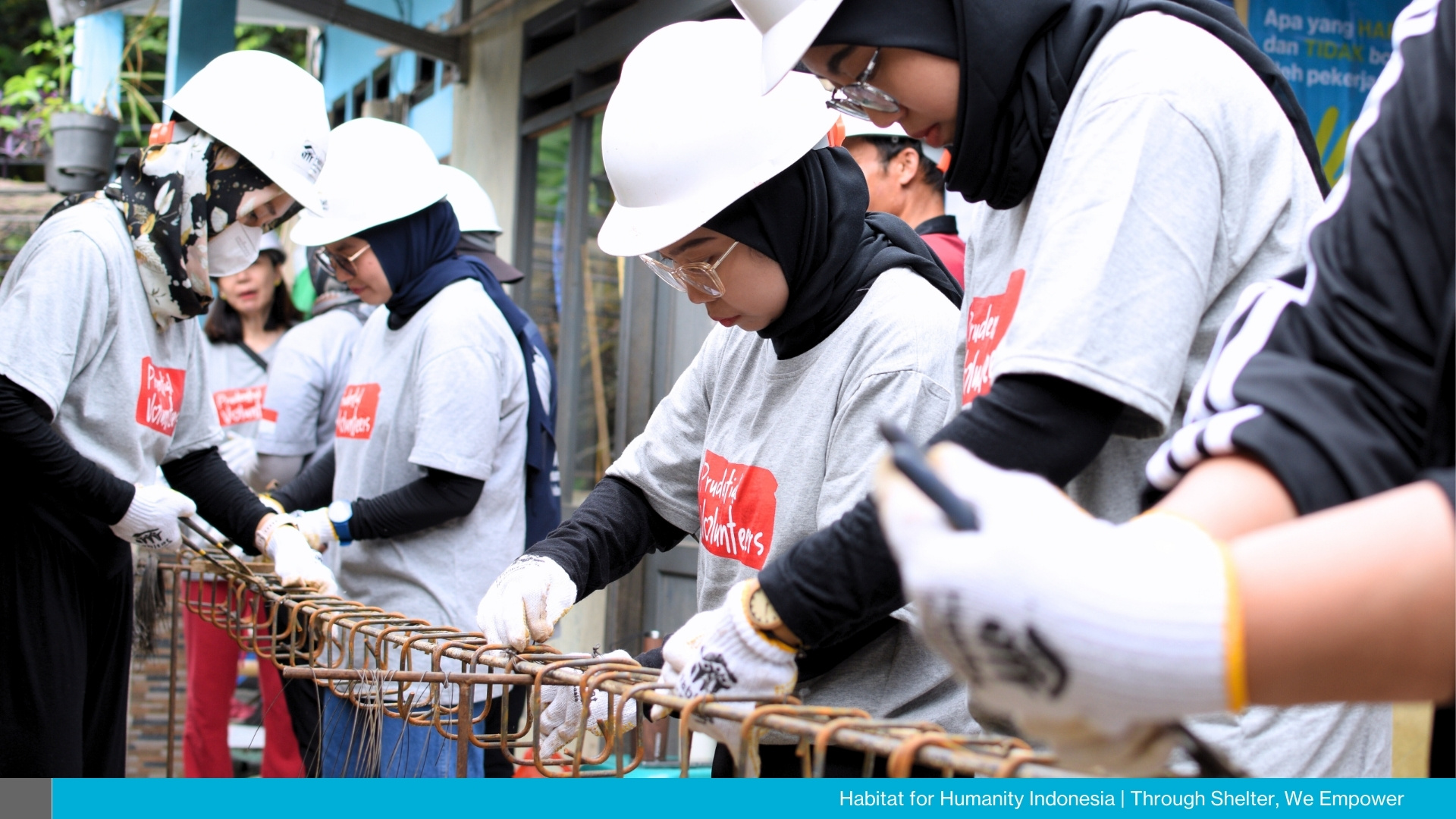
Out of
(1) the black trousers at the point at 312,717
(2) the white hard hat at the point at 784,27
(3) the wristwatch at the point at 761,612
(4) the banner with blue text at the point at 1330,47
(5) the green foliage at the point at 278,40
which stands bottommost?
(1) the black trousers at the point at 312,717

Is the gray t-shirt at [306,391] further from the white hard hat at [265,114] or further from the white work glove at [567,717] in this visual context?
the white work glove at [567,717]

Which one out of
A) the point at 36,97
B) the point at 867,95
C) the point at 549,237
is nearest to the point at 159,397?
the point at 867,95

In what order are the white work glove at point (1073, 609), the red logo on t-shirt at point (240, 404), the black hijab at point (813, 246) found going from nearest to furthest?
the white work glove at point (1073, 609) → the black hijab at point (813, 246) → the red logo on t-shirt at point (240, 404)

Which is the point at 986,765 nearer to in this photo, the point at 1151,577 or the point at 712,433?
the point at 1151,577

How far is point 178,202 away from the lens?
11.3 ft

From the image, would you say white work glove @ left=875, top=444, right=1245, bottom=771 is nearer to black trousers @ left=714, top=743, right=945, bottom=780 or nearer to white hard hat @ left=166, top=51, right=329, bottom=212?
black trousers @ left=714, top=743, right=945, bottom=780

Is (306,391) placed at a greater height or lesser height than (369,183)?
lesser

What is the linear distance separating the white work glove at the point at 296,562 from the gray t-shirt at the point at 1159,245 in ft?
7.94

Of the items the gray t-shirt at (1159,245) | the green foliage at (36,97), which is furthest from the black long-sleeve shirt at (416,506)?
the green foliage at (36,97)

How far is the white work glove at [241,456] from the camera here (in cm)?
539

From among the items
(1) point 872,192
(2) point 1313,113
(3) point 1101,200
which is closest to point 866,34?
(3) point 1101,200

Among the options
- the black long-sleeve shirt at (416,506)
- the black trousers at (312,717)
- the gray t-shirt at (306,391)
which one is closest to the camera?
the black long-sleeve shirt at (416,506)

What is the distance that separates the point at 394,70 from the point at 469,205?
550 cm

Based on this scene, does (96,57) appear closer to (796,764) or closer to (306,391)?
(306,391)
